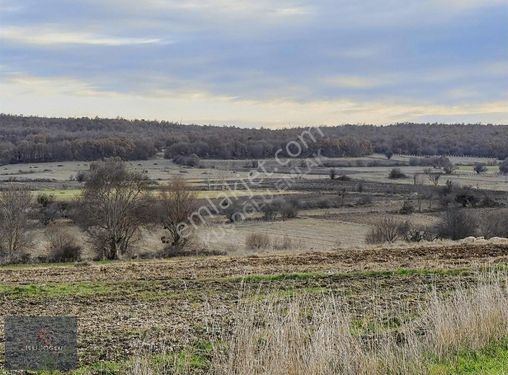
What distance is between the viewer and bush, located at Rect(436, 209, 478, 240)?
39188 millimetres

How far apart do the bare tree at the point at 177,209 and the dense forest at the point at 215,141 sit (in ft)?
82.7

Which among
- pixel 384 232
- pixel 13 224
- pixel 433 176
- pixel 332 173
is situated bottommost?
pixel 384 232

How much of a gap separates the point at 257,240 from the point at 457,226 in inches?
503

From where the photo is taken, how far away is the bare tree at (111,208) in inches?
1406

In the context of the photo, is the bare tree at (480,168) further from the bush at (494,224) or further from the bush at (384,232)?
the bush at (384,232)

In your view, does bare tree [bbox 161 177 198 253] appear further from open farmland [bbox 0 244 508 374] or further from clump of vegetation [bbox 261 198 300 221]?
open farmland [bbox 0 244 508 374]

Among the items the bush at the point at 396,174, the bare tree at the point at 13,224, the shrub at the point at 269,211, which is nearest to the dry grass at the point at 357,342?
the bare tree at the point at 13,224

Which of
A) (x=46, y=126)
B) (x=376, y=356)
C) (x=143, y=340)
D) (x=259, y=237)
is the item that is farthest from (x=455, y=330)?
(x=46, y=126)

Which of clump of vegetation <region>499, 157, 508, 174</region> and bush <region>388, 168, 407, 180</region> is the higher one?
clump of vegetation <region>499, 157, 508, 174</region>

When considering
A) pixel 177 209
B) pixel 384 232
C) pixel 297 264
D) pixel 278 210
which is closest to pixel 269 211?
pixel 278 210

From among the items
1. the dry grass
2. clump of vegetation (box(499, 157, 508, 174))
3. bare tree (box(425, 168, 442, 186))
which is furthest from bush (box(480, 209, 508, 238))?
clump of vegetation (box(499, 157, 508, 174))

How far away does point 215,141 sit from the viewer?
304ft

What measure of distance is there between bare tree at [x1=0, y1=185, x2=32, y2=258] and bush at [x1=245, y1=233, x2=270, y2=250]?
13.4m

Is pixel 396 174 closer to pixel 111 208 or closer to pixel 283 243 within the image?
pixel 283 243
